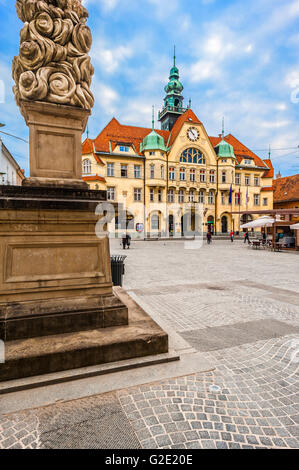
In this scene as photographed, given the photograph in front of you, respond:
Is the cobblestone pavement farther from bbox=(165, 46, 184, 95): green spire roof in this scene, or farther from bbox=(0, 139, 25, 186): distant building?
bbox=(165, 46, 184, 95): green spire roof

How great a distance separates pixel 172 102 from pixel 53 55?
51159 millimetres

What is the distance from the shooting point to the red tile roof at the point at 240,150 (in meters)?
47.7

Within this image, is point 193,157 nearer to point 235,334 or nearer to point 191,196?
point 191,196

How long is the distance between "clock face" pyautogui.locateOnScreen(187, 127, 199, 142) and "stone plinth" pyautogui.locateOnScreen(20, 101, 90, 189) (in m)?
40.9

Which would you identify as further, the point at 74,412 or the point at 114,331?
the point at 114,331

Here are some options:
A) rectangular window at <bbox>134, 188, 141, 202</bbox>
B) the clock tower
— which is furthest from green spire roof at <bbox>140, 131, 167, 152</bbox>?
the clock tower

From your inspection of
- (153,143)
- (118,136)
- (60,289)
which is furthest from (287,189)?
(60,289)

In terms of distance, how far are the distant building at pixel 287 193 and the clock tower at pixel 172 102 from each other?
24539mm

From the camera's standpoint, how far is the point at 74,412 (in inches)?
87.4

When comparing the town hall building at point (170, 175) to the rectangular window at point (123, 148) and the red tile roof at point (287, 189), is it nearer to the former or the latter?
the rectangular window at point (123, 148)

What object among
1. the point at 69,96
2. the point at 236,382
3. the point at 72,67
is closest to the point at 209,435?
the point at 236,382

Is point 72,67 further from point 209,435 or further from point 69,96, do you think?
point 209,435

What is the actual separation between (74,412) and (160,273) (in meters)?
7.66

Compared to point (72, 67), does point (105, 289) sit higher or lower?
lower
